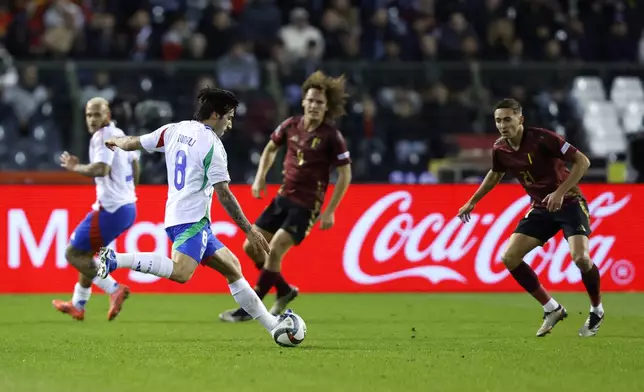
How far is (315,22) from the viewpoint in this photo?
20859 millimetres

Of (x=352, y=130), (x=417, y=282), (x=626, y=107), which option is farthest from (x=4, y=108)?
(x=626, y=107)

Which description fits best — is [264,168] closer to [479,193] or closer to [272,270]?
[272,270]

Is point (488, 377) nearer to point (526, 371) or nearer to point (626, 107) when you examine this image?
point (526, 371)

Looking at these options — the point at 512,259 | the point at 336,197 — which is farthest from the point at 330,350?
the point at 336,197

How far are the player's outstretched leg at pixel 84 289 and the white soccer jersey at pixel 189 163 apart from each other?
2.47 meters

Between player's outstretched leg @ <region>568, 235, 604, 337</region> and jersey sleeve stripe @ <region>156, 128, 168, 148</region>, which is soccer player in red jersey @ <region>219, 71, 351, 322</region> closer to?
player's outstretched leg @ <region>568, 235, 604, 337</region>

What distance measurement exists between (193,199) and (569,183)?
323cm

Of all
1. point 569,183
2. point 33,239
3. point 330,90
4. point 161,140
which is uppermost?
point 330,90

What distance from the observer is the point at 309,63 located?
1889cm

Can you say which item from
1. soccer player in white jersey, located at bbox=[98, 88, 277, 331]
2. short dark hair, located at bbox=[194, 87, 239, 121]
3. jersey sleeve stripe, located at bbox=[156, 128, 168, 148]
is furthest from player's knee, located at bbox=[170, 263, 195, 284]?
short dark hair, located at bbox=[194, 87, 239, 121]

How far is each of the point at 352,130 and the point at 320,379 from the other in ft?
36.8

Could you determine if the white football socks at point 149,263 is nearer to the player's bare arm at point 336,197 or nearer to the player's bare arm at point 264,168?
the player's bare arm at point 336,197

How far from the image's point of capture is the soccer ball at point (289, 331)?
917 cm

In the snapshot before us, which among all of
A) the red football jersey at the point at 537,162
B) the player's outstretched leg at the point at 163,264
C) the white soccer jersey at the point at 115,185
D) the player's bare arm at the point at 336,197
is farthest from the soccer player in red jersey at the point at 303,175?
the player's outstretched leg at the point at 163,264
